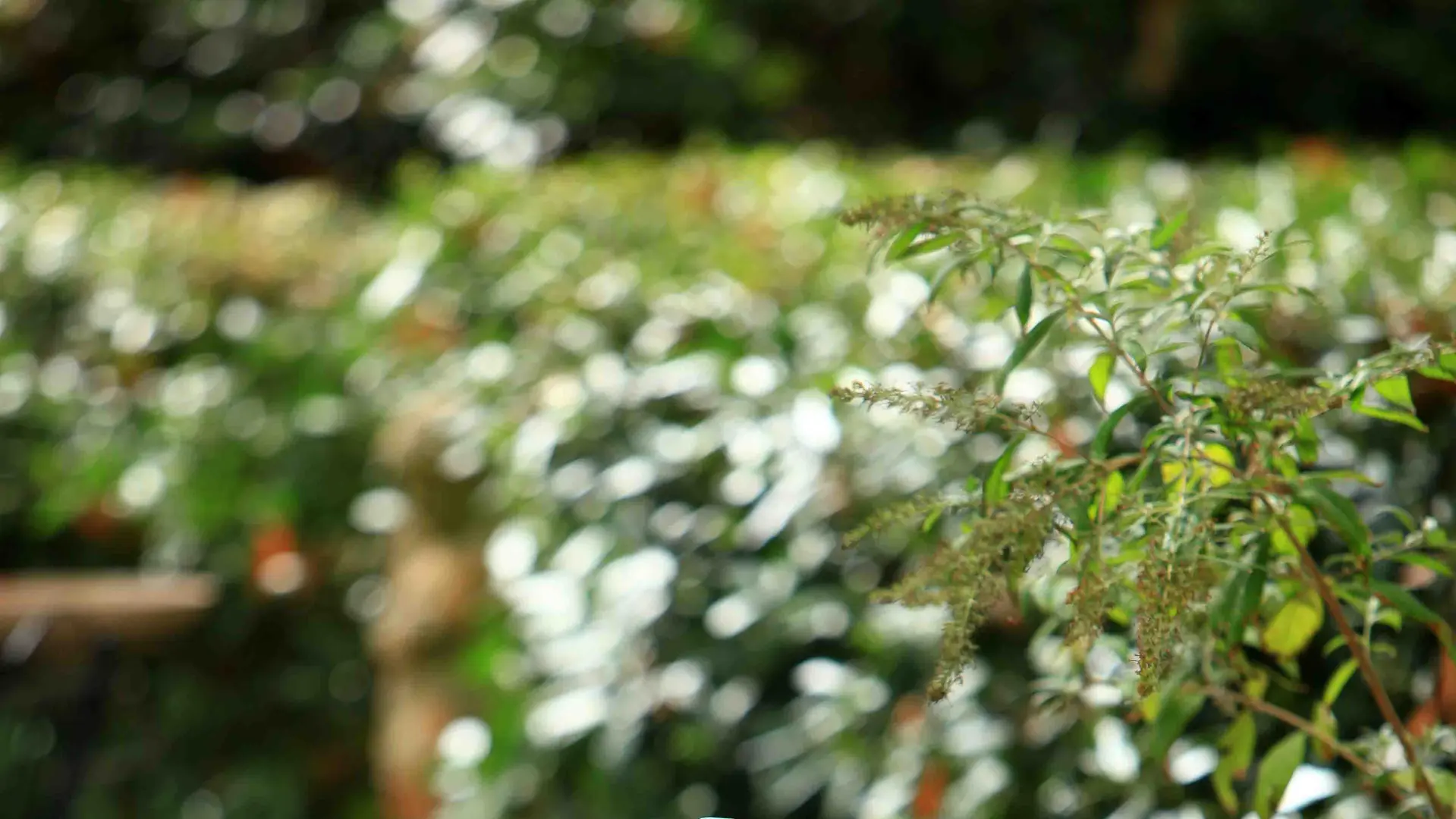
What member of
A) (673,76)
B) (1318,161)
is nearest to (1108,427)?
(1318,161)

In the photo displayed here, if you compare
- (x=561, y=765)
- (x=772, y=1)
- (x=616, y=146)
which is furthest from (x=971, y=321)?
(x=772, y=1)

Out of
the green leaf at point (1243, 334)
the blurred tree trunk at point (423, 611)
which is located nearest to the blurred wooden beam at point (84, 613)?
the blurred tree trunk at point (423, 611)

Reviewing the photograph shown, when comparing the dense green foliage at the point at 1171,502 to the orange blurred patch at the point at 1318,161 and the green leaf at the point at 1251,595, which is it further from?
the orange blurred patch at the point at 1318,161

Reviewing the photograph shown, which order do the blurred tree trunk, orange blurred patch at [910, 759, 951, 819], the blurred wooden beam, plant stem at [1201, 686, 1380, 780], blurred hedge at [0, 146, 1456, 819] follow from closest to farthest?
plant stem at [1201, 686, 1380, 780]
orange blurred patch at [910, 759, 951, 819]
blurred hedge at [0, 146, 1456, 819]
the blurred wooden beam
the blurred tree trunk

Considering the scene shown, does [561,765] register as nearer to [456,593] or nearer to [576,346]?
[456,593]

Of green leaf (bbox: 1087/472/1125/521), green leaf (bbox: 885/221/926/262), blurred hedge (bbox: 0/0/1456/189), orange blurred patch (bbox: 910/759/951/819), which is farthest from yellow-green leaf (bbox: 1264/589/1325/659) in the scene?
blurred hedge (bbox: 0/0/1456/189)

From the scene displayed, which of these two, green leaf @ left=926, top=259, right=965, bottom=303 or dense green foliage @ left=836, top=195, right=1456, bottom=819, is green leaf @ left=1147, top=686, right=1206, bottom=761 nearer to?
dense green foliage @ left=836, top=195, right=1456, bottom=819

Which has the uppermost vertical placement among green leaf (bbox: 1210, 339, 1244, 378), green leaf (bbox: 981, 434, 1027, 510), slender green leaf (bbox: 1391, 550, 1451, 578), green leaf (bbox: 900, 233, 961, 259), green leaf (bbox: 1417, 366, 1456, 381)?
green leaf (bbox: 900, 233, 961, 259)
